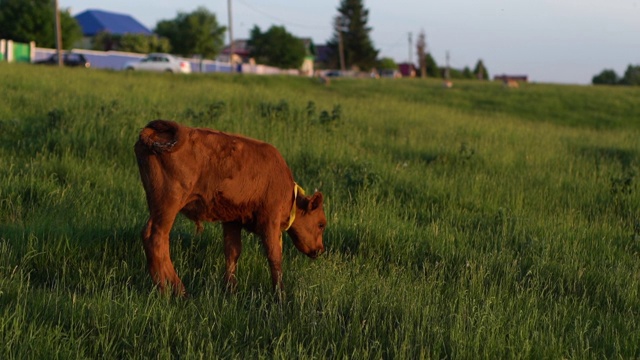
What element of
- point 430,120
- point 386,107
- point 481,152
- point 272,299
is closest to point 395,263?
point 272,299

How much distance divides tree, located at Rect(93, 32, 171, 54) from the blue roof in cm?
416

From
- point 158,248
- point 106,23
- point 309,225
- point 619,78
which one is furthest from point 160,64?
point 619,78

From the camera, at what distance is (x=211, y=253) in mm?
5512

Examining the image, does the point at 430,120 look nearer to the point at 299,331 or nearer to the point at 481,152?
the point at 481,152

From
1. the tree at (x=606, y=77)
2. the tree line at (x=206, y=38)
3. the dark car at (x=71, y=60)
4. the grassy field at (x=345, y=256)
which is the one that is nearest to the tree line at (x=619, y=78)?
the tree at (x=606, y=77)

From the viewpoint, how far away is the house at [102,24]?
75625 millimetres

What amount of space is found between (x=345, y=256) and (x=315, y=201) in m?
0.66

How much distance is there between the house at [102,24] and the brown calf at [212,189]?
2924 inches

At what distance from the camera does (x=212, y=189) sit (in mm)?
4531

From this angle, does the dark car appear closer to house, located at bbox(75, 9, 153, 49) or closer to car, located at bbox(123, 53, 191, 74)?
car, located at bbox(123, 53, 191, 74)

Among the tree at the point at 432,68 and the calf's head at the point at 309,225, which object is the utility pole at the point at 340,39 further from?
the calf's head at the point at 309,225

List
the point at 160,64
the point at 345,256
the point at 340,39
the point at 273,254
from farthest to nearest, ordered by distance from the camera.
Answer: the point at 340,39 < the point at 160,64 < the point at 345,256 < the point at 273,254

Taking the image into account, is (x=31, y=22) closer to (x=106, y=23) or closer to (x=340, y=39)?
(x=106, y=23)

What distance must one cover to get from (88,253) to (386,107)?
1411 cm
